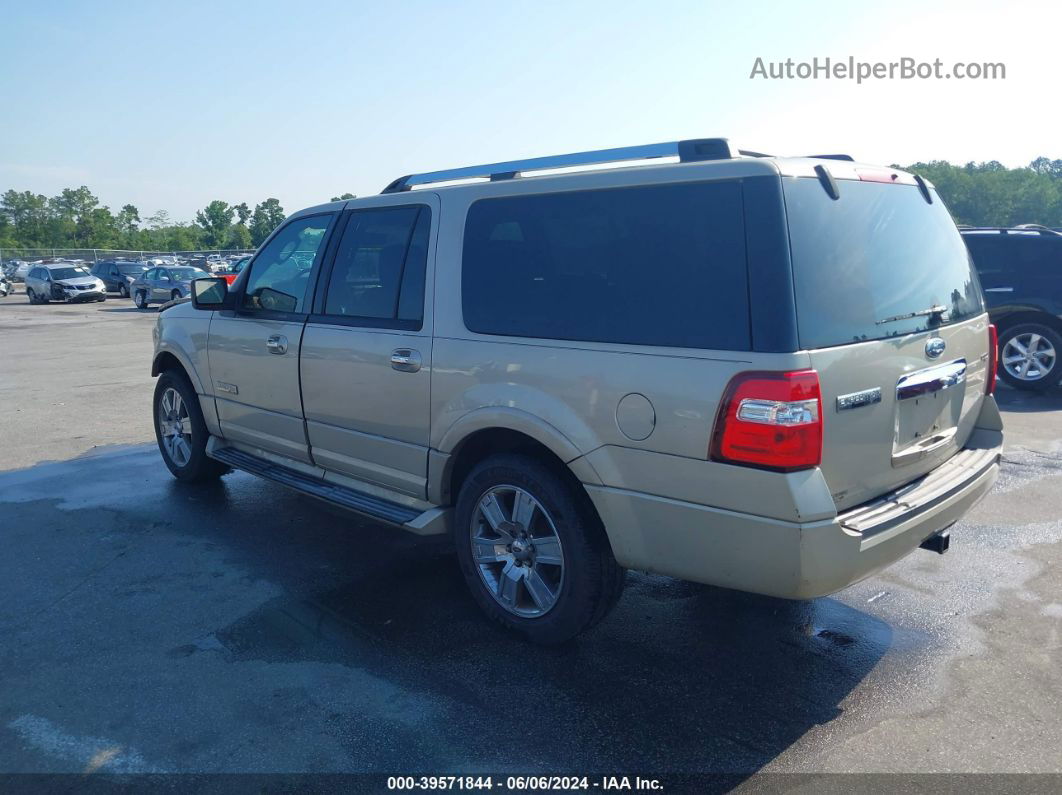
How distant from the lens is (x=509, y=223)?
13.1 feet

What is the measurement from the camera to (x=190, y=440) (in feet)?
21.0

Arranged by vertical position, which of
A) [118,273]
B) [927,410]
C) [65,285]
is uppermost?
[118,273]

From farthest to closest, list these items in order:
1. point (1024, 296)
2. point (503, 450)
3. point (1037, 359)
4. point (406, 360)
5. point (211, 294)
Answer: point (1037, 359), point (1024, 296), point (211, 294), point (406, 360), point (503, 450)

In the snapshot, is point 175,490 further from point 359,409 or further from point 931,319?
point 931,319

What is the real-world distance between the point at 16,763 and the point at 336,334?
252cm

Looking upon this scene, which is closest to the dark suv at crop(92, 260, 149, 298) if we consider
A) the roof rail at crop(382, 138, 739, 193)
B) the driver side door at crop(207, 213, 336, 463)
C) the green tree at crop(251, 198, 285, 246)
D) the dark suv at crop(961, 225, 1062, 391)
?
the driver side door at crop(207, 213, 336, 463)

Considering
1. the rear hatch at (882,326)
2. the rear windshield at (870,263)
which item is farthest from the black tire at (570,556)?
the rear windshield at (870,263)

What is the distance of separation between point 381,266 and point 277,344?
1.02 m

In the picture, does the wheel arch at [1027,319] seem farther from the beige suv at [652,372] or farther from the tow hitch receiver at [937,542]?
the tow hitch receiver at [937,542]

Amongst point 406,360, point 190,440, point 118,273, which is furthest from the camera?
point 118,273

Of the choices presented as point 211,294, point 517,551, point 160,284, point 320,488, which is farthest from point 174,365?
point 160,284

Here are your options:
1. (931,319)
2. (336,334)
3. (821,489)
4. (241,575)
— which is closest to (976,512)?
(931,319)

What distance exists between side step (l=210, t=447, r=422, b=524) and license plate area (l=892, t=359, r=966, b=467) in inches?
92.8

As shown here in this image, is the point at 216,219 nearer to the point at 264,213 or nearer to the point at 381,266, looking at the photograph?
the point at 264,213
